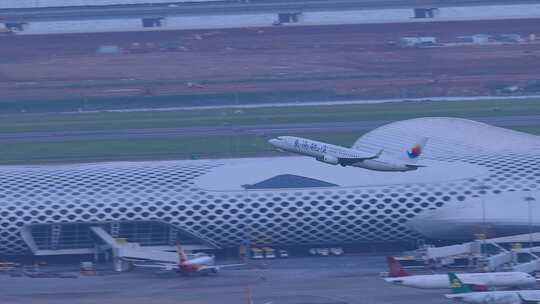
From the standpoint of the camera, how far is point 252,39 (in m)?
103

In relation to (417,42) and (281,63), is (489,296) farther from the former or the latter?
(417,42)

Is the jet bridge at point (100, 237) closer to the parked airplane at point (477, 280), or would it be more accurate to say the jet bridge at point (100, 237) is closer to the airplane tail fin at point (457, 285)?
the parked airplane at point (477, 280)

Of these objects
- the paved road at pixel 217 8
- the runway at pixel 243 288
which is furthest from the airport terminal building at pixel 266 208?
→ the paved road at pixel 217 8

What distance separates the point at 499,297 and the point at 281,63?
209ft

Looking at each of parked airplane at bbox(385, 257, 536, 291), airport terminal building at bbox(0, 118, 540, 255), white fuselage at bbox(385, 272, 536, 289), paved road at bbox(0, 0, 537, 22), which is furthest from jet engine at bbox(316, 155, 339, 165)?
paved road at bbox(0, 0, 537, 22)

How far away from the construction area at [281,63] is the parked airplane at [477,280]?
4564cm

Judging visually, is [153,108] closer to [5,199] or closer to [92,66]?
[92,66]

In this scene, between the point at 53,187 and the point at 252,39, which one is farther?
the point at 252,39

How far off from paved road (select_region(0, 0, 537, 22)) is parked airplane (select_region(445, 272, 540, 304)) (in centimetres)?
7899

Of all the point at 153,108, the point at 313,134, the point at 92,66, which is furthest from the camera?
the point at 92,66

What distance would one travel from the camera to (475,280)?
109ft

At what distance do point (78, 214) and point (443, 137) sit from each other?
18.8 metres

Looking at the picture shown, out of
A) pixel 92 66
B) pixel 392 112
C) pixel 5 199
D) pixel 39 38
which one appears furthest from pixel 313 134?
pixel 39 38

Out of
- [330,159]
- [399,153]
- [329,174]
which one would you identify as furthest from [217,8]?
[330,159]
